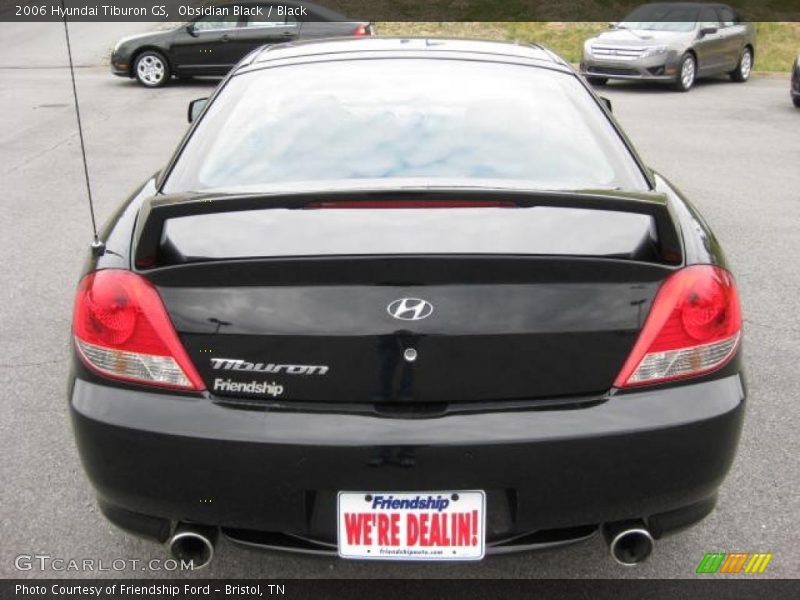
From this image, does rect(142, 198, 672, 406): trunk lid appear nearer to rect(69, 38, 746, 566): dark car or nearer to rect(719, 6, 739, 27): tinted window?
rect(69, 38, 746, 566): dark car

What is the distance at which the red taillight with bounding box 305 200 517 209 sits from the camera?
2.51 metres

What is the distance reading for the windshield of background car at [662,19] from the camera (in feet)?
57.0

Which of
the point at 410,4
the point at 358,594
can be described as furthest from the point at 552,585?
the point at 410,4

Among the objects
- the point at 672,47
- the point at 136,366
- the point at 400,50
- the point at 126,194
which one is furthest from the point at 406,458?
the point at 672,47

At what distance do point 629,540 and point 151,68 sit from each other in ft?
52.4

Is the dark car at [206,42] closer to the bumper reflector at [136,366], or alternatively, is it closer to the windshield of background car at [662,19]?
the windshield of background car at [662,19]

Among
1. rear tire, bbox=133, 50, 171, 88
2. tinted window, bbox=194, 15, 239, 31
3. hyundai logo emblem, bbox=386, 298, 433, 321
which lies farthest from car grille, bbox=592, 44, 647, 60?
hyundai logo emblem, bbox=386, 298, 433, 321

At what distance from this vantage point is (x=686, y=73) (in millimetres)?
16938

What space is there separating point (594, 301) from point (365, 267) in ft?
1.85

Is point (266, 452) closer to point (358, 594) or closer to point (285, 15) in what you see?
point (358, 594)

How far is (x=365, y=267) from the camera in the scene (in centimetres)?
230

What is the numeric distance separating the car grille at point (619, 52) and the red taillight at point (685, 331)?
14891 mm

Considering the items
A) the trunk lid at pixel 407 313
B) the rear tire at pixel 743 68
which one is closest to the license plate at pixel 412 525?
the trunk lid at pixel 407 313

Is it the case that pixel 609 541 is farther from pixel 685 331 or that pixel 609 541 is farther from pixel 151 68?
pixel 151 68
